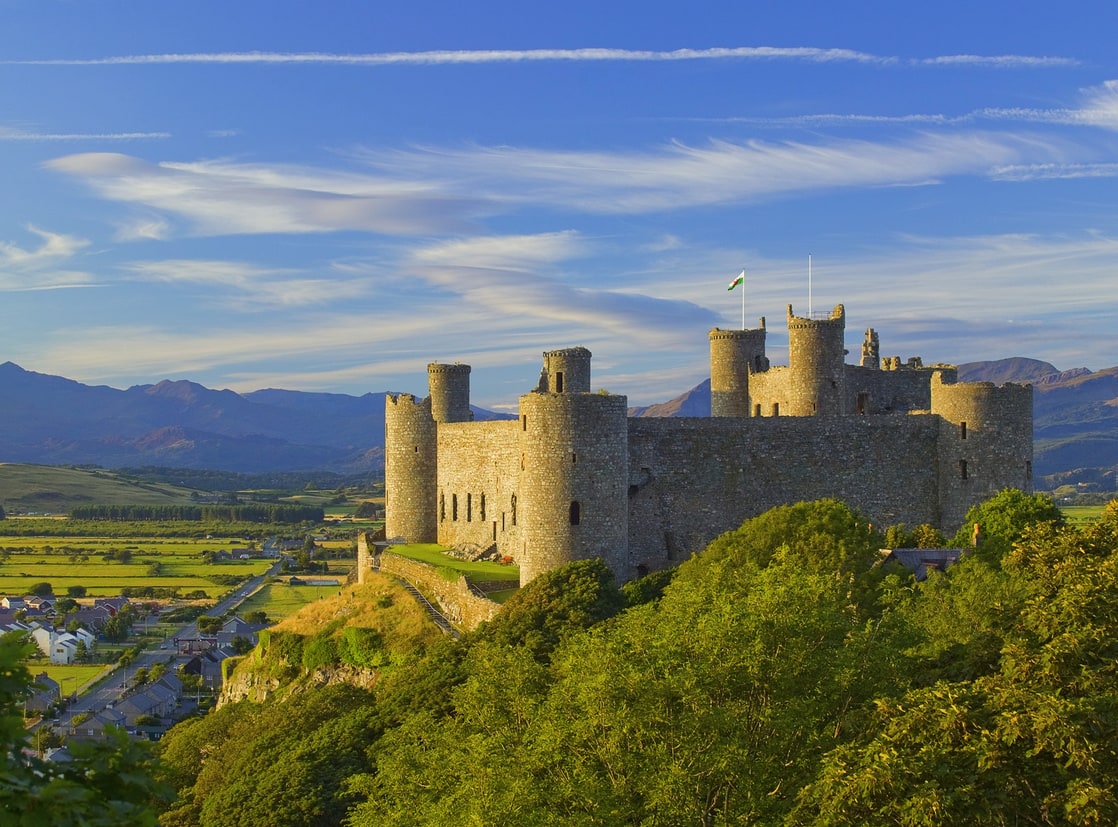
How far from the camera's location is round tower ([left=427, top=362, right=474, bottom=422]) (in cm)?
5641

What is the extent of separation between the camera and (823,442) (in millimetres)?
46781

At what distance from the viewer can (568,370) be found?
2039 inches

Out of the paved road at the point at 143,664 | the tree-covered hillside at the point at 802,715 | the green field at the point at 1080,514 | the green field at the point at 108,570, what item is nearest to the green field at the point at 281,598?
the paved road at the point at 143,664

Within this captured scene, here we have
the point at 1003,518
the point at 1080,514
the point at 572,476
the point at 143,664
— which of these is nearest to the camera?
the point at 1003,518

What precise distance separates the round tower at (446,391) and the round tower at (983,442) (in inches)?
839

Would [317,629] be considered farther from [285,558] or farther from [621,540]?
[285,558]

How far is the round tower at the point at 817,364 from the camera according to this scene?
4988cm

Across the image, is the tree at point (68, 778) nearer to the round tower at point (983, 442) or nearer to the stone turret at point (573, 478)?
the stone turret at point (573, 478)

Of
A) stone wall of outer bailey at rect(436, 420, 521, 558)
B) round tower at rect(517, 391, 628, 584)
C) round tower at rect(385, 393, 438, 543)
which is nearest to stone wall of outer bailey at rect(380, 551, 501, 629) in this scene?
round tower at rect(517, 391, 628, 584)

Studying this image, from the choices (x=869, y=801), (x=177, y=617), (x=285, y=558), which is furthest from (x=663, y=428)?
A: (x=285, y=558)

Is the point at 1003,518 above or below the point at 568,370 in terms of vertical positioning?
below

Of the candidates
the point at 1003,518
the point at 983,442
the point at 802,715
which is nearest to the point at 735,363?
the point at 983,442

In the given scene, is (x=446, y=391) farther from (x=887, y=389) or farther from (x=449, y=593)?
(x=887, y=389)

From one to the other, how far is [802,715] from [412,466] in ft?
119
